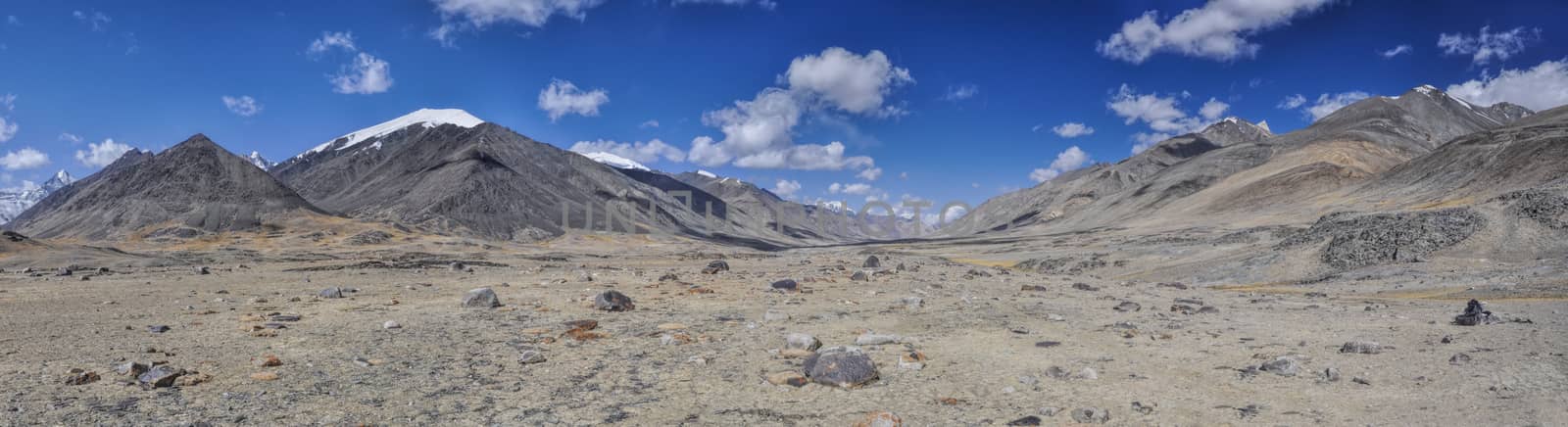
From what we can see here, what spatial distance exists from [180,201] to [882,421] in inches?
4560

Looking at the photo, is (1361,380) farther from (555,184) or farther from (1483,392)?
(555,184)

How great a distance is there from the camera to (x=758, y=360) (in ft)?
36.3

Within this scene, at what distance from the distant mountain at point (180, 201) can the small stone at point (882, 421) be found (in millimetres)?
96551

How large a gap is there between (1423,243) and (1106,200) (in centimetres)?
13403

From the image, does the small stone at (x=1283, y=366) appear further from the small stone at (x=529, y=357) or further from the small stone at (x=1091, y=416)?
the small stone at (x=529, y=357)

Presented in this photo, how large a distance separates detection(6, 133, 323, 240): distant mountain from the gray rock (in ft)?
311

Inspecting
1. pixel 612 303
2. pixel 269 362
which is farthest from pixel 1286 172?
pixel 269 362

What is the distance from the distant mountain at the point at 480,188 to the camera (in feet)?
364

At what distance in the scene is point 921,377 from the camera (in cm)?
999

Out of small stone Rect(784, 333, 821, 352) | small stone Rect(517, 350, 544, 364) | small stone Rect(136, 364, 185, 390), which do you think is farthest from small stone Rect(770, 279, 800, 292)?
small stone Rect(136, 364, 185, 390)

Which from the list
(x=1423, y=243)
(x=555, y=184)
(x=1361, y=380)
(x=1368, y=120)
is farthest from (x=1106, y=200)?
(x=1361, y=380)

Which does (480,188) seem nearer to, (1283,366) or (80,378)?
(80,378)

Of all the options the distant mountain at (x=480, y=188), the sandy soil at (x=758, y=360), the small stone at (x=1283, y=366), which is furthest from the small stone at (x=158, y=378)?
the distant mountain at (x=480, y=188)

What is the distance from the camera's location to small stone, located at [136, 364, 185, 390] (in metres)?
8.67
